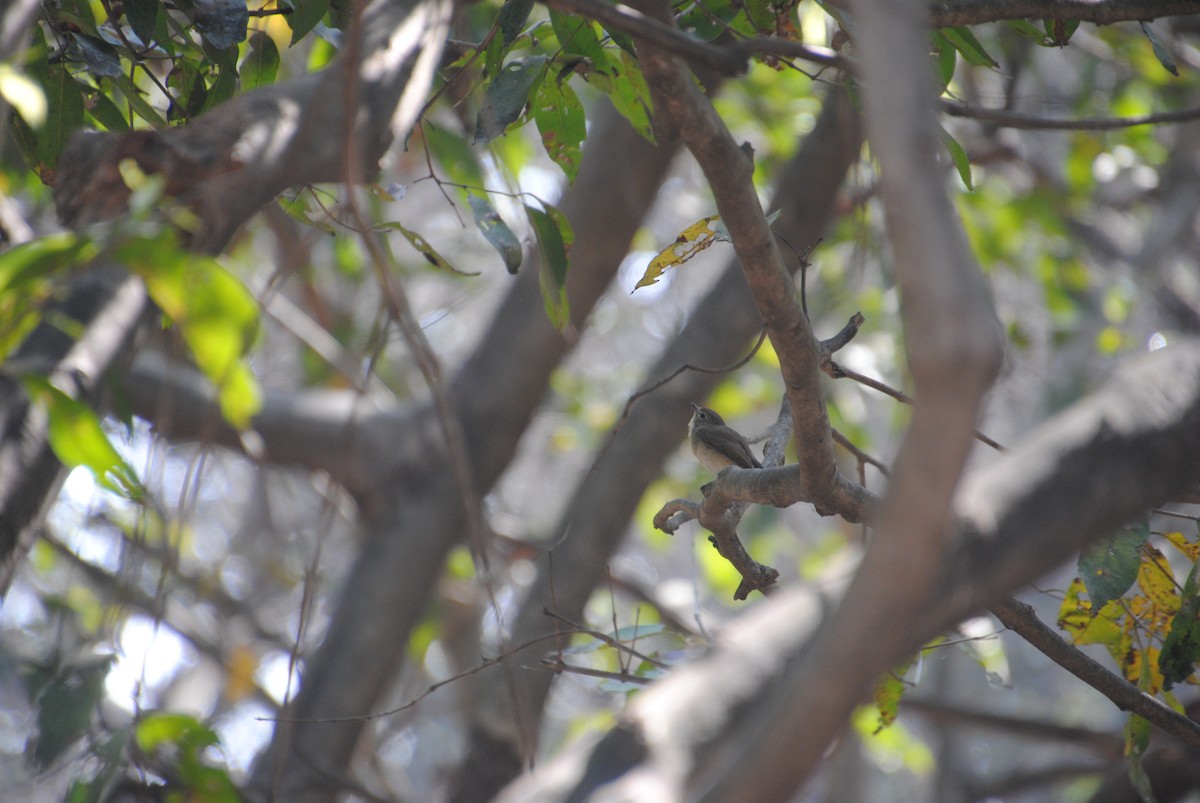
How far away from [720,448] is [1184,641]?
1.27 m

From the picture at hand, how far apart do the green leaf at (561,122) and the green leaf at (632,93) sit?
10 centimetres

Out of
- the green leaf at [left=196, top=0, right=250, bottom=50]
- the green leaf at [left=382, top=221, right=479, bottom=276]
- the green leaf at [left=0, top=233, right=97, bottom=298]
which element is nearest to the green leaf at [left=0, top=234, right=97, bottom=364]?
the green leaf at [left=0, top=233, right=97, bottom=298]

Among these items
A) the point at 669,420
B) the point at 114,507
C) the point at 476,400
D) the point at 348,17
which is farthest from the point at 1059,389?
the point at 114,507

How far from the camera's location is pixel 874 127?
28.2 inches

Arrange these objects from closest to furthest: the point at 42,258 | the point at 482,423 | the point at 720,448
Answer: the point at 42,258 < the point at 720,448 < the point at 482,423

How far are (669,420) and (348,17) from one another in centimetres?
246

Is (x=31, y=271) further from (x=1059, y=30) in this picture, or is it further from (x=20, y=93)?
(x=1059, y=30)

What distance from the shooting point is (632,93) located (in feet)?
6.34

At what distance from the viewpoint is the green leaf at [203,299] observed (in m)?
1.02

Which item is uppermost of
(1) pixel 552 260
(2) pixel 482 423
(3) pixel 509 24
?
(2) pixel 482 423

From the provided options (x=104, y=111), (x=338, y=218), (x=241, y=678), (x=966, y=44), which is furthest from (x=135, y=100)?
(x=241, y=678)

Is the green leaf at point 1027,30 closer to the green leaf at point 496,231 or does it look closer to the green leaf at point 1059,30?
the green leaf at point 1059,30

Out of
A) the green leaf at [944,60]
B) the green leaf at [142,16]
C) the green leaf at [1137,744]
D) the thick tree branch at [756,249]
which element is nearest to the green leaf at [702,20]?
the green leaf at [944,60]

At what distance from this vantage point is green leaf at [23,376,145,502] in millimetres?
1349
